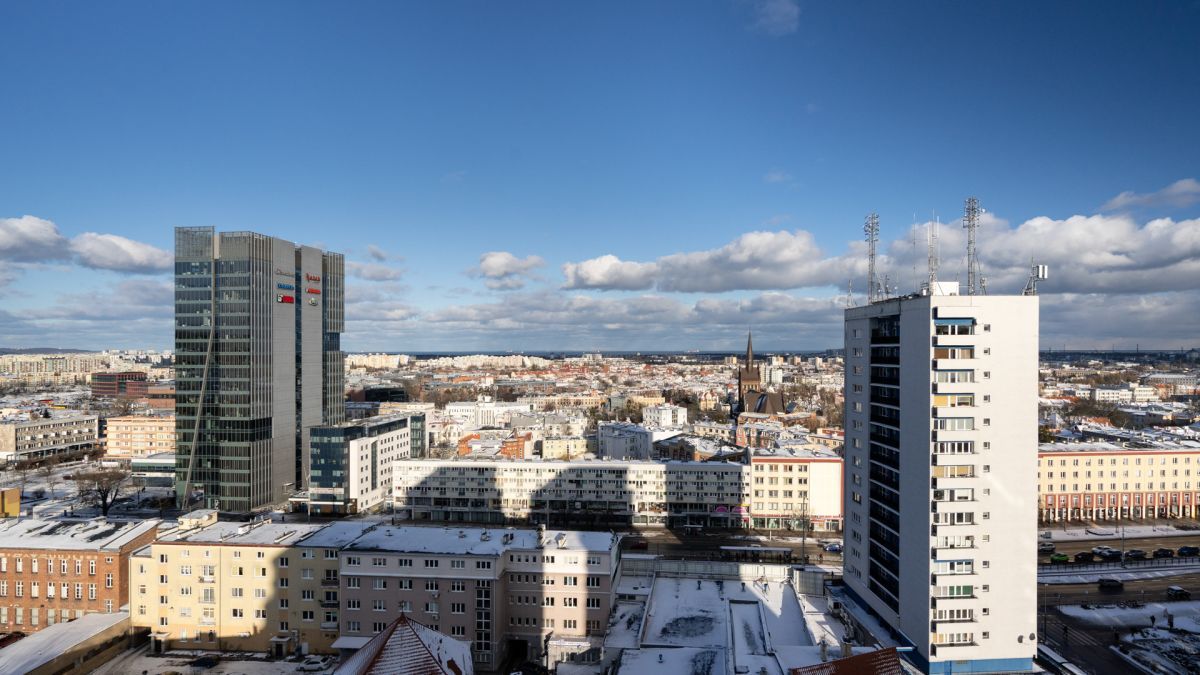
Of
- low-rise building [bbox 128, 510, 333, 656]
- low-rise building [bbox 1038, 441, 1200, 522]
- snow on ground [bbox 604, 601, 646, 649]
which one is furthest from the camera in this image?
low-rise building [bbox 1038, 441, 1200, 522]

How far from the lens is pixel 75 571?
33.9m

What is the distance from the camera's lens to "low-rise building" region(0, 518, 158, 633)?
33875 mm

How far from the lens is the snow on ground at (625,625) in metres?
26.9

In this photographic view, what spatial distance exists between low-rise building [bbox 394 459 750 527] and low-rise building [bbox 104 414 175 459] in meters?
39.2

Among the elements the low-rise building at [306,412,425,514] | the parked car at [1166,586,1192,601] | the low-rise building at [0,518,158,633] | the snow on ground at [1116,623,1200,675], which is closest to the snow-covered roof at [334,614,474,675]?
the low-rise building at [0,518,158,633]

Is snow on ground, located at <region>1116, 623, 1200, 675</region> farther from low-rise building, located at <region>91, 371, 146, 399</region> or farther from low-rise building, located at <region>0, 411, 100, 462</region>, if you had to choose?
low-rise building, located at <region>91, 371, 146, 399</region>

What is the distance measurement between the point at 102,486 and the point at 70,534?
2600 centimetres

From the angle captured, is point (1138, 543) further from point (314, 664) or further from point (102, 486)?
point (102, 486)

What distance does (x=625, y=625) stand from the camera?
29.3m

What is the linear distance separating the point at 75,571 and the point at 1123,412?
424ft

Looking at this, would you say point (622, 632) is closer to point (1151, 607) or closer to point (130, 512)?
point (1151, 607)

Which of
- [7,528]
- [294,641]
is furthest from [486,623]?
[7,528]

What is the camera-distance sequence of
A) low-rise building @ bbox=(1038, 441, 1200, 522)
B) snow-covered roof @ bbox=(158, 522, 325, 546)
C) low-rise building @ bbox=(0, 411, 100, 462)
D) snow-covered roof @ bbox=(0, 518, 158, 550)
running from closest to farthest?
snow-covered roof @ bbox=(158, 522, 325, 546) < snow-covered roof @ bbox=(0, 518, 158, 550) < low-rise building @ bbox=(1038, 441, 1200, 522) < low-rise building @ bbox=(0, 411, 100, 462)

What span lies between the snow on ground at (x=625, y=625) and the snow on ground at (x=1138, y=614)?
22.8m
